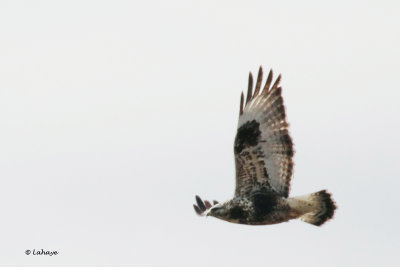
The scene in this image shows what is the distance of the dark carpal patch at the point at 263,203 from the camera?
17.0m

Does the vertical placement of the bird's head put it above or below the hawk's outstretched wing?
below

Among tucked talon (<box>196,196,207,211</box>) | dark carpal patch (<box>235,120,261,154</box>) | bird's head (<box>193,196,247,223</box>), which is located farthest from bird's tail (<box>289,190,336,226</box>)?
tucked talon (<box>196,196,207,211</box>)

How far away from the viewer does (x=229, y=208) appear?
17.0 m

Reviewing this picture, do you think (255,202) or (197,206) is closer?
(255,202)

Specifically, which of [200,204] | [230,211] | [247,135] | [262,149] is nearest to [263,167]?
[262,149]

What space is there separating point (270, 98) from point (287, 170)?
0.99 m

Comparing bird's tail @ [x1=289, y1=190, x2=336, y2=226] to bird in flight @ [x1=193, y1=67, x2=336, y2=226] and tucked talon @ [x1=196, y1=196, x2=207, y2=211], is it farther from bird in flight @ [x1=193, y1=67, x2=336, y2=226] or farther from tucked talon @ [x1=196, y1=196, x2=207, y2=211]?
tucked talon @ [x1=196, y1=196, x2=207, y2=211]

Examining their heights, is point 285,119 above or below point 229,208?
above

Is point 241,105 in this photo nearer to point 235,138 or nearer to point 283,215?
point 235,138

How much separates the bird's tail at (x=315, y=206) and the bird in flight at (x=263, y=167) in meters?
0.01

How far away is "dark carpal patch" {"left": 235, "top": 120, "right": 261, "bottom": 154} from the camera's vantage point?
1712 cm

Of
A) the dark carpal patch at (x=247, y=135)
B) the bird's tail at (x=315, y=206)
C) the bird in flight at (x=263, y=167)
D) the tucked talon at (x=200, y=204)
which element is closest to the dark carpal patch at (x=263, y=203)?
the bird in flight at (x=263, y=167)

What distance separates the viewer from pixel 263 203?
1708cm

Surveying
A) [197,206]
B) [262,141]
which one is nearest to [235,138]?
[262,141]
